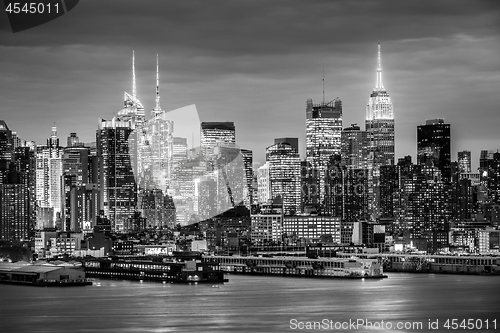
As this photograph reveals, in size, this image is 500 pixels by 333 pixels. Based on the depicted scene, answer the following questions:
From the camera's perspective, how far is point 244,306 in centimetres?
3039

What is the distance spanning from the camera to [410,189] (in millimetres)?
73812

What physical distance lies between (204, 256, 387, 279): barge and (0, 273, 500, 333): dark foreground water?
4.38m

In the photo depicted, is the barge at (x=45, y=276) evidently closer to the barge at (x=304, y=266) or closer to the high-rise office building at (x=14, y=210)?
the barge at (x=304, y=266)

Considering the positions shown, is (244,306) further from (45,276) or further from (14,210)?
(14,210)

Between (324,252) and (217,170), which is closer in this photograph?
(324,252)

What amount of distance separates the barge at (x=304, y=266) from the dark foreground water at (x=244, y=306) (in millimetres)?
4378

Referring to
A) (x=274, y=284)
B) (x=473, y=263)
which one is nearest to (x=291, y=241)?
(x=473, y=263)

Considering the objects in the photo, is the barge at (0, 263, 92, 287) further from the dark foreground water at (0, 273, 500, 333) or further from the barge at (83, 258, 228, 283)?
the barge at (83, 258, 228, 283)

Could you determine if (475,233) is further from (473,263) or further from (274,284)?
(274,284)

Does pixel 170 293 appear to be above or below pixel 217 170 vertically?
below

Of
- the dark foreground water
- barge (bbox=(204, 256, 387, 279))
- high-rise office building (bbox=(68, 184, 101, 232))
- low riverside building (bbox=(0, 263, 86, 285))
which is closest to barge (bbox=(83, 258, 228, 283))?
the dark foreground water

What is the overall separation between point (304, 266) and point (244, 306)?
15880 millimetres

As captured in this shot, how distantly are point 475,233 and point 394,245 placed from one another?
4.55m

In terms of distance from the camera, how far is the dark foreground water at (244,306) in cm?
2669
